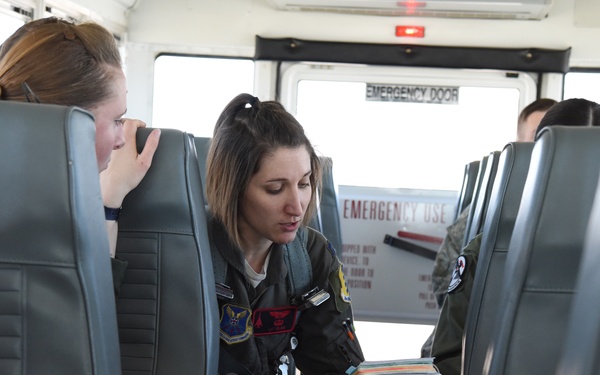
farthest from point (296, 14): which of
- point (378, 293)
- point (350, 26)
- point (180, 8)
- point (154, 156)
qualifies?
point (154, 156)

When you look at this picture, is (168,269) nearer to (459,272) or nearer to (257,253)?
(257,253)

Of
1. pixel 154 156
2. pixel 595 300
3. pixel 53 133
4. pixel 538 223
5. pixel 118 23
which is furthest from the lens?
pixel 118 23

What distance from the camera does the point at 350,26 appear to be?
5.77m

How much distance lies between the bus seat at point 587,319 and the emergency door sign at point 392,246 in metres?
4.97

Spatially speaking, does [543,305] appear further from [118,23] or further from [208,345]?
[118,23]

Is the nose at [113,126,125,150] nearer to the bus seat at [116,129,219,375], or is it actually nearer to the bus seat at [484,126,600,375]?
the bus seat at [116,129,219,375]

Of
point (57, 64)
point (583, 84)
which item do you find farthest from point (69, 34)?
point (583, 84)

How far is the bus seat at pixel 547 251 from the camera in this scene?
1.54 meters

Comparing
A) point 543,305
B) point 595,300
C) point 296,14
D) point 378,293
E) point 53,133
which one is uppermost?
point 296,14

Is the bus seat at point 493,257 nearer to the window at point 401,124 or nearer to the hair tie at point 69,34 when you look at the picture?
the hair tie at point 69,34

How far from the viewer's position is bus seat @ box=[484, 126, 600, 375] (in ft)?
5.06

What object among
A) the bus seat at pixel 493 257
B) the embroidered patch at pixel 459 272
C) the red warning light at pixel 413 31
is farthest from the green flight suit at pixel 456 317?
the red warning light at pixel 413 31

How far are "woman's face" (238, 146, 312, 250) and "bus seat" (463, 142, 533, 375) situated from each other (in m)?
0.54

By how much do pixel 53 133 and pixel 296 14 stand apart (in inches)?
184
